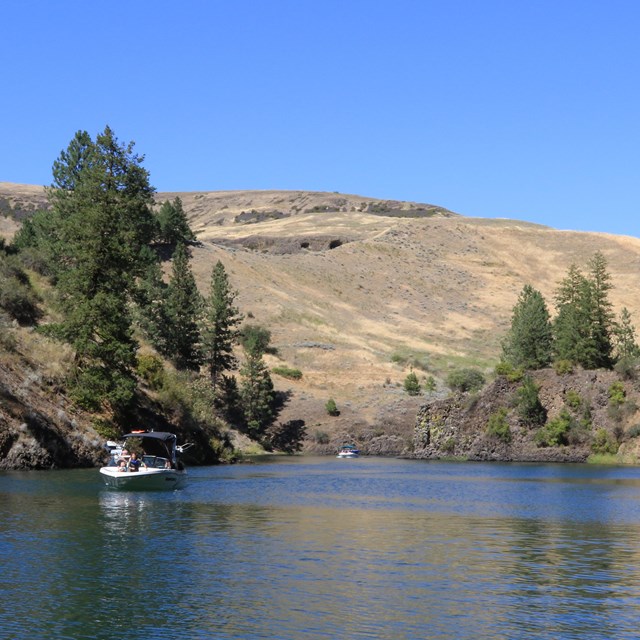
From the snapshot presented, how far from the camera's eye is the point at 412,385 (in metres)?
130

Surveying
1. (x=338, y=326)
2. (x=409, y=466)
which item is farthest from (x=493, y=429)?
(x=338, y=326)

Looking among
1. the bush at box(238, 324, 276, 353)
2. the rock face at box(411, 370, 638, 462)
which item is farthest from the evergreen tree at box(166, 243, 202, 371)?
the rock face at box(411, 370, 638, 462)

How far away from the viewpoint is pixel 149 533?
39500 mm

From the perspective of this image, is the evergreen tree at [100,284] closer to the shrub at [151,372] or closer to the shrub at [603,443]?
the shrub at [151,372]

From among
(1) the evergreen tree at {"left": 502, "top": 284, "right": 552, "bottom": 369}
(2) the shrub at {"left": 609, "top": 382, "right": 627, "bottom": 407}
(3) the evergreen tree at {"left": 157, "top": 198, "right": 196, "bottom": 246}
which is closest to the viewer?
(2) the shrub at {"left": 609, "top": 382, "right": 627, "bottom": 407}

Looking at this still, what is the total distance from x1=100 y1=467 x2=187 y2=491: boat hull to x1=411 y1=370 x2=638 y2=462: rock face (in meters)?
52.0

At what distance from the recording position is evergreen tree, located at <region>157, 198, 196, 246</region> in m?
160

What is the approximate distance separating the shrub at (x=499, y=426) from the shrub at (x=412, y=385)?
81.9 ft

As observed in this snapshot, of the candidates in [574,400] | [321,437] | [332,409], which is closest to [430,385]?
[332,409]

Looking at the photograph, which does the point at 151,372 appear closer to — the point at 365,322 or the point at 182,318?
the point at 182,318

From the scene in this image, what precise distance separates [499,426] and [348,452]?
16.9 m

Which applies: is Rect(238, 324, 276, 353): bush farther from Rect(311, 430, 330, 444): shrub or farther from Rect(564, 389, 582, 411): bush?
Rect(564, 389, 582, 411): bush

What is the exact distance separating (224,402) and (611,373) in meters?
41.4

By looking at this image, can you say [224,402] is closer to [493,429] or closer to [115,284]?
[493,429]
